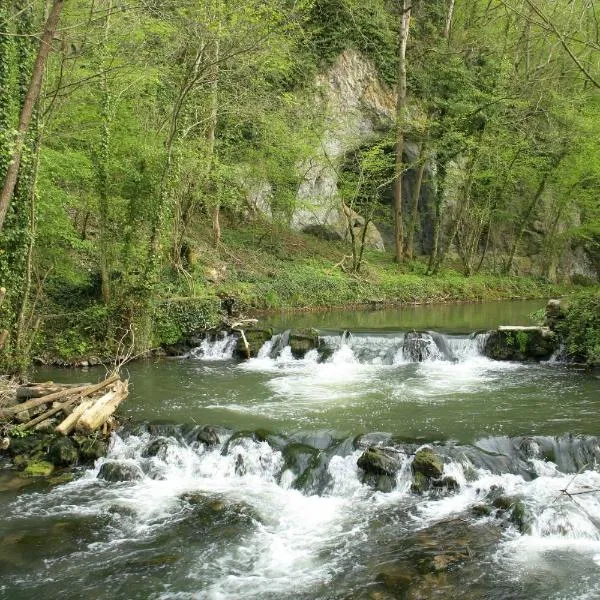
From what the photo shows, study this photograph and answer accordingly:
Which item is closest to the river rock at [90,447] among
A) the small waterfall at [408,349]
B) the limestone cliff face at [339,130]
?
the small waterfall at [408,349]

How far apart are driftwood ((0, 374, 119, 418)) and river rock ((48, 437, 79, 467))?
3.17 feet

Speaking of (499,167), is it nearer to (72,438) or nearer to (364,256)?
(364,256)

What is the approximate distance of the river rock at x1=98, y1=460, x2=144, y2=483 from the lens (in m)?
8.80

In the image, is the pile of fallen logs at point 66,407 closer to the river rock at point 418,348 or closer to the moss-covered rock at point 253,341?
the moss-covered rock at point 253,341

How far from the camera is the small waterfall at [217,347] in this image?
16.6 metres

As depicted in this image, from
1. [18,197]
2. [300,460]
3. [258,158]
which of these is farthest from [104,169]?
[258,158]

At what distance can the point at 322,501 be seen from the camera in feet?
26.7

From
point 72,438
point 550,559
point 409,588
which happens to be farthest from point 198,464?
point 550,559

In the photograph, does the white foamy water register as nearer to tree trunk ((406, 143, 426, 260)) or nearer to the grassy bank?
the grassy bank

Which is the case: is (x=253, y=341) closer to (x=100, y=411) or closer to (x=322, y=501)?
(x=100, y=411)

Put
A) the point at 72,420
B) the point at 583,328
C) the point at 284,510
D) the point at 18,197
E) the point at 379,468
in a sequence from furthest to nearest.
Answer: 1. the point at 583,328
2. the point at 18,197
3. the point at 72,420
4. the point at 379,468
5. the point at 284,510

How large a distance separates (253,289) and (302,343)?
659cm

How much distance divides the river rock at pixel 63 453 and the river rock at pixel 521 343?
428 inches

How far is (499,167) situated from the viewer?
27.6 m
